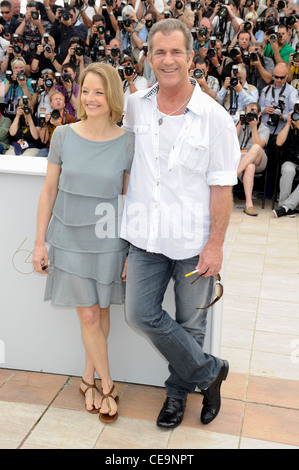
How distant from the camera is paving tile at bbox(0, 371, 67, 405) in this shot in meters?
2.31

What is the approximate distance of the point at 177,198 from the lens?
1.84 meters

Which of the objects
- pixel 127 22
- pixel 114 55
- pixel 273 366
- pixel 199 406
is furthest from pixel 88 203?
pixel 127 22

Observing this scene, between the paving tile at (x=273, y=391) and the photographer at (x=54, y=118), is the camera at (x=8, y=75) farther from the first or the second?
the paving tile at (x=273, y=391)

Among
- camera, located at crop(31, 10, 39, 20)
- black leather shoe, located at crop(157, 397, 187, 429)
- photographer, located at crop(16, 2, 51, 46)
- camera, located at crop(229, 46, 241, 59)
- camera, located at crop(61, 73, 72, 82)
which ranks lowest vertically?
black leather shoe, located at crop(157, 397, 187, 429)

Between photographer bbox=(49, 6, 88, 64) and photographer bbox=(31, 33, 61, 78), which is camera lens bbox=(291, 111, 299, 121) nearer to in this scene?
photographer bbox=(31, 33, 61, 78)

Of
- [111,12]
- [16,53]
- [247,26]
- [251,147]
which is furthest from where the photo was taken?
[111,12]

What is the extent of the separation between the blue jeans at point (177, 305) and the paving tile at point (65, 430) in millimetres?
428

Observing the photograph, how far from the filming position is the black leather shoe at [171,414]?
2109 millimetres

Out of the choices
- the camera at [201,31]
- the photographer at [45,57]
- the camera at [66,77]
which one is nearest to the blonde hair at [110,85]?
the camera at [66,77]

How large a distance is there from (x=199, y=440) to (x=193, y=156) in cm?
109

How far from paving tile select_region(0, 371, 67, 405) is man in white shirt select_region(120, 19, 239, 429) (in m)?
0.65

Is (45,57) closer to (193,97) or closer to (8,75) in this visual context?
(8,75)
